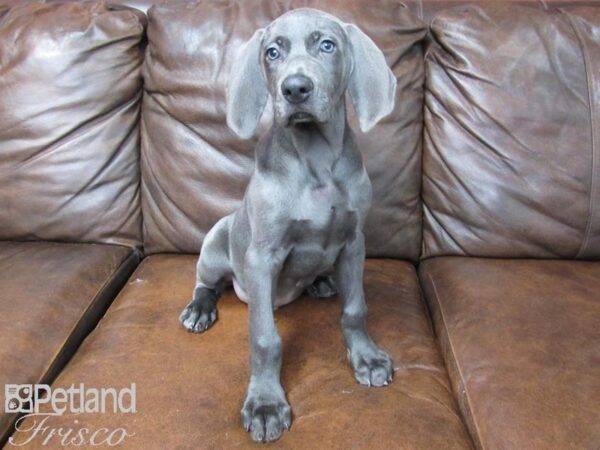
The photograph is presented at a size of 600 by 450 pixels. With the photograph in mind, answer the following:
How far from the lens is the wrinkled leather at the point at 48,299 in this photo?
133 cm

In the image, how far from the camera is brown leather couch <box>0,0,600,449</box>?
4.84ft

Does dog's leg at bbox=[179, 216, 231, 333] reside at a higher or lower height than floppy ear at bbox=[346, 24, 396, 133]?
lower

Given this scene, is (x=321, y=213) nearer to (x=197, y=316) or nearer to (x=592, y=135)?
(x=197, y=316)

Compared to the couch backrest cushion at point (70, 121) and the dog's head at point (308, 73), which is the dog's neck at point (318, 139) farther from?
the couch backrest cushion at point (70, 121)

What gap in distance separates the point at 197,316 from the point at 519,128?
112 centimetres

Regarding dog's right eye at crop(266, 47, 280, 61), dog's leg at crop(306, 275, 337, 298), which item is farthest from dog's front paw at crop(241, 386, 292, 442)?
dog's right eye at crop(266, 47, 280, 61)

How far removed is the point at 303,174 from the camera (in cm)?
130

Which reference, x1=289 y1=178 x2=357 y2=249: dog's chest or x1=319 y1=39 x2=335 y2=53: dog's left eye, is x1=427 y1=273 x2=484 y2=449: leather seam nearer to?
x1=289 y1=178 x2=357 y2=249: dog's chest

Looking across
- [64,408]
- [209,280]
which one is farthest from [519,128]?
[64,408]

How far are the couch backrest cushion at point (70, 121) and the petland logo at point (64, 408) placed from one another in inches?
28.8

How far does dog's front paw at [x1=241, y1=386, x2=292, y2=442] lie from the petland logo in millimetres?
240

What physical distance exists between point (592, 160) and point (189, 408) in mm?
1375

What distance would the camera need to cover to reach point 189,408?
1.21m

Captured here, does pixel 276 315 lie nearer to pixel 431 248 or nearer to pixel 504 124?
pixel 431 248
